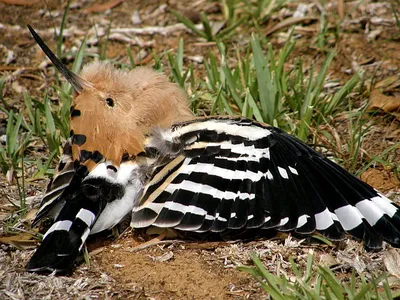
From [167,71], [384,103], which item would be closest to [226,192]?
[384,103]

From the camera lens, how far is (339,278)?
3.12 metres

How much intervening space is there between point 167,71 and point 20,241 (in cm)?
195

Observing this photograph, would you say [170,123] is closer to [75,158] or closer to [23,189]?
[75,158]

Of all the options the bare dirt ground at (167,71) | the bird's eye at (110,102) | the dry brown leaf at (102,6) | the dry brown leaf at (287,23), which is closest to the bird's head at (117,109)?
the bird's eye at (110,102)

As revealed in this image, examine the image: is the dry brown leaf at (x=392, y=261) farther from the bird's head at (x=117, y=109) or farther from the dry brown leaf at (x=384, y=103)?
the dry brown leaf at (x=384, y=103)

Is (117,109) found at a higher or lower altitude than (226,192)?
higher

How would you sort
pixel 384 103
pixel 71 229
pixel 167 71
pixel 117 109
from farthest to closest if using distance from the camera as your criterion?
pixel 167 71, pixel 384 103, pixel 117 109, pixel 71 229

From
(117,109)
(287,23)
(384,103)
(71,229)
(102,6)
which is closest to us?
(71,229)

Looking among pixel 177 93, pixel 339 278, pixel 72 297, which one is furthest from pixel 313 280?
pixel 177 93

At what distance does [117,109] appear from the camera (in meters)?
3.63

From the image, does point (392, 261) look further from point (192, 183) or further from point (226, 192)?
point (192, 183)

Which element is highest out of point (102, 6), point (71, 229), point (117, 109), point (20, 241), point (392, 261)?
point (102, 6)

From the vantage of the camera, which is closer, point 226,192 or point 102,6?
point 226,192

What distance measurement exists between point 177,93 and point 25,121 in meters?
1.12
